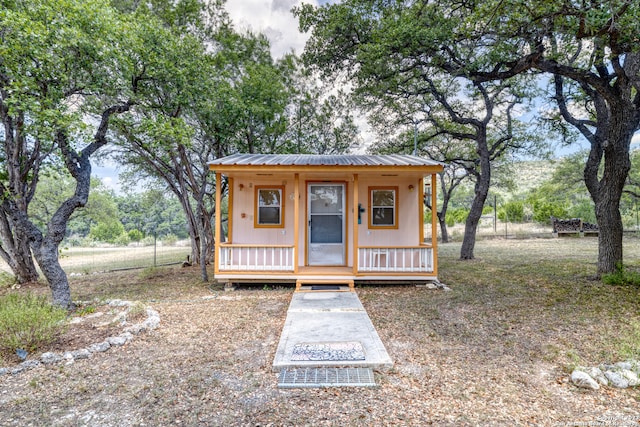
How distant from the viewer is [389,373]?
295 centimetres

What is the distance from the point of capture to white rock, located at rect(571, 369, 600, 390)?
2.65 metres

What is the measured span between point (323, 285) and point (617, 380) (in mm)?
4755

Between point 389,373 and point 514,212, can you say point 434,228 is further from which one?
point 514,212

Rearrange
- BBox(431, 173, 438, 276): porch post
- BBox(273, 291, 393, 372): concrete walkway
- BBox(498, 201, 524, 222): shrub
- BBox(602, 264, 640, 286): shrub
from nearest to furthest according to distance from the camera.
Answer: BBox(273, 291, 393, 372): concrete walkway, BBox(602, 264, 640, 286): shrub, BBox(431, 173, 438, 276): porch post, BBox(498, 201, 524, 222): shrub

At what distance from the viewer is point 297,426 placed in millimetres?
2213

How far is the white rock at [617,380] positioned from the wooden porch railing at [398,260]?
3.95 m

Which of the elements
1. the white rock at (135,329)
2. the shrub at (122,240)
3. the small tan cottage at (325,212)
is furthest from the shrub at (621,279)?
the shrub at (122,240)

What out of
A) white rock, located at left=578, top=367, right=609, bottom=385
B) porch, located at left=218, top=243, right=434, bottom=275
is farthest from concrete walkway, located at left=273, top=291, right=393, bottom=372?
white rock, located at left=578, top=367, right=609, bottom=385

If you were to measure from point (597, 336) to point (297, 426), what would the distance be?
3731 millimetres

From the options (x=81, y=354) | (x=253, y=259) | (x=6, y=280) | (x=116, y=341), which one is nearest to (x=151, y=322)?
(x=116, y=341)

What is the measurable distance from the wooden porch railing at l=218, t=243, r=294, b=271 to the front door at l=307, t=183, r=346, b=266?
903 millimetres

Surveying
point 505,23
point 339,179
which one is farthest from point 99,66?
point 505,23

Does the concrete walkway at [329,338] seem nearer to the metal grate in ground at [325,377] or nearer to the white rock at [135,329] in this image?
the metal grate in ground at [325,377]

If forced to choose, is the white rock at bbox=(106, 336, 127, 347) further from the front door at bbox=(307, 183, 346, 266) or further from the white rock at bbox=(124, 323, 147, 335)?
the front door at bbox=(307, 183, 346, 266)
